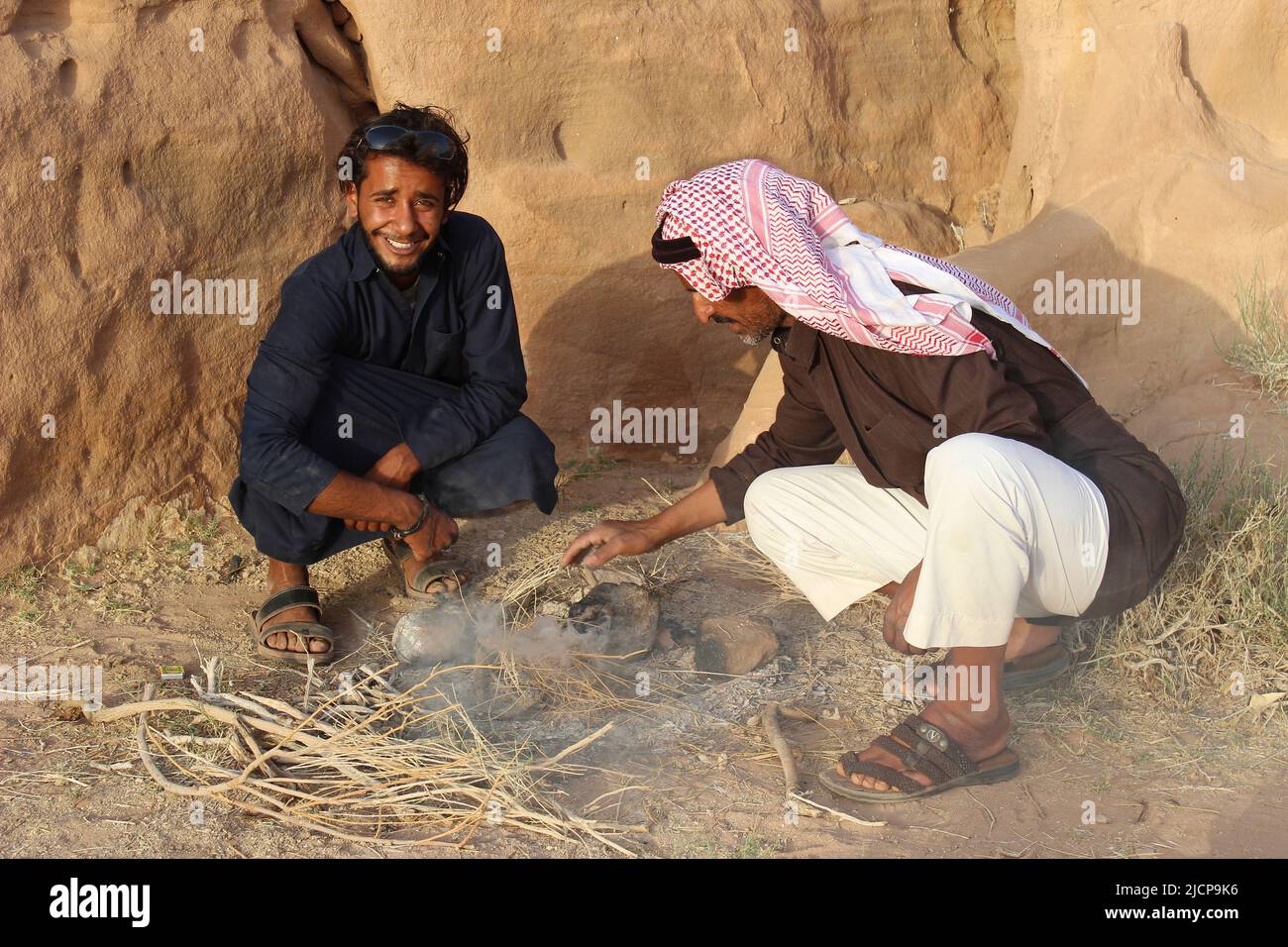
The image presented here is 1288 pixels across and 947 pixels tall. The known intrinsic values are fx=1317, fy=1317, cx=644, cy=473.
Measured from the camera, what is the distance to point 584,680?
11.7 ft

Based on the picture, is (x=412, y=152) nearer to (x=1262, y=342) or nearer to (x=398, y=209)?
(x=398, y=209)

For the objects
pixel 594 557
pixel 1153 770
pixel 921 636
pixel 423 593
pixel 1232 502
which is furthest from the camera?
pixel 423 593

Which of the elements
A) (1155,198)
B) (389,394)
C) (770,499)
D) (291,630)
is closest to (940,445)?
(770,499)

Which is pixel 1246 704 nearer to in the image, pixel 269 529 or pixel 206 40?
pixel 269 529

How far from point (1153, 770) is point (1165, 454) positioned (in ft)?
4.36

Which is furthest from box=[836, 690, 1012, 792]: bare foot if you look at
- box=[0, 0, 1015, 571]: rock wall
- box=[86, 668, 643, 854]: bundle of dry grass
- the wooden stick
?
box=[0, 0, 1015, 571]: rock wall

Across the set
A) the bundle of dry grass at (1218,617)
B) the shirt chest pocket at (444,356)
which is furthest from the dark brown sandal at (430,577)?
the bundle of dry grass at (1218,617)

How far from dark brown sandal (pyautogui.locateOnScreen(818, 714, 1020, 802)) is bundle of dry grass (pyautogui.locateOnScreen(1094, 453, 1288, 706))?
75cm

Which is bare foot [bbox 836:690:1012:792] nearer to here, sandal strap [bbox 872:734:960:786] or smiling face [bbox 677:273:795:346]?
sandal strap [bbox 872:734:960:786]

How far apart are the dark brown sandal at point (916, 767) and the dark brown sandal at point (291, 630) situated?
1540mm

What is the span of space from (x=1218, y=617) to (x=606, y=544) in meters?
1.70

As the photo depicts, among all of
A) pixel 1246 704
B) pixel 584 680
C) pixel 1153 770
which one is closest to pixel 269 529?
pixel 584 680

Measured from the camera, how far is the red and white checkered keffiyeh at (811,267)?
3000mm

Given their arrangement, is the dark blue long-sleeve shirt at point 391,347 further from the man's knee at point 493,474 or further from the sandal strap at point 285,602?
the sandal strap at point 285,602
